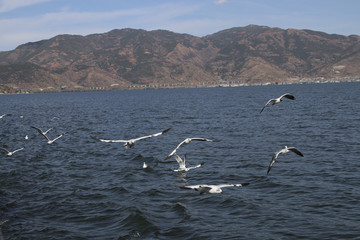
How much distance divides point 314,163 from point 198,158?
7.73 metres

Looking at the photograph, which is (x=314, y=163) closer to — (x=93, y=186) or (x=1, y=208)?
(x=93, y=186)

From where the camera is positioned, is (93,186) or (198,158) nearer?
(93,186)

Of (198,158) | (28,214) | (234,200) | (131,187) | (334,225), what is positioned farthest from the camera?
(198,158)

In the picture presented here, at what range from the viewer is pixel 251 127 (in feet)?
138

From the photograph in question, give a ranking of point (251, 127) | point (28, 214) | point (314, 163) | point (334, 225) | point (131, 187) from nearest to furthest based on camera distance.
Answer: point (334, 225), point (28, 214), point (131, 187), point (314, 163), point (251, 127)

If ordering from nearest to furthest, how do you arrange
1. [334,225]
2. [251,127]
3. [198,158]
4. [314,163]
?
1. [334,225]
2. [314,163]
3. [198,158]
4. [251,127]

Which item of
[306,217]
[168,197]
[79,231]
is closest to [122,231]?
[79,231]

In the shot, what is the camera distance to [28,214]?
1508 cm

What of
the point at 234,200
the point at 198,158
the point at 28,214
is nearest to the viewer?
the point at 28,214

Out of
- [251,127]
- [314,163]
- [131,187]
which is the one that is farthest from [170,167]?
[251,127]

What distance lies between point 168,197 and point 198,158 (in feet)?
29.0

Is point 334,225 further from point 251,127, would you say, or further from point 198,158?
point 251,127

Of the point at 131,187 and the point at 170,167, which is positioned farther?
the point at 170,167

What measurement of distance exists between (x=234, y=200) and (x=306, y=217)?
10.9 ft
